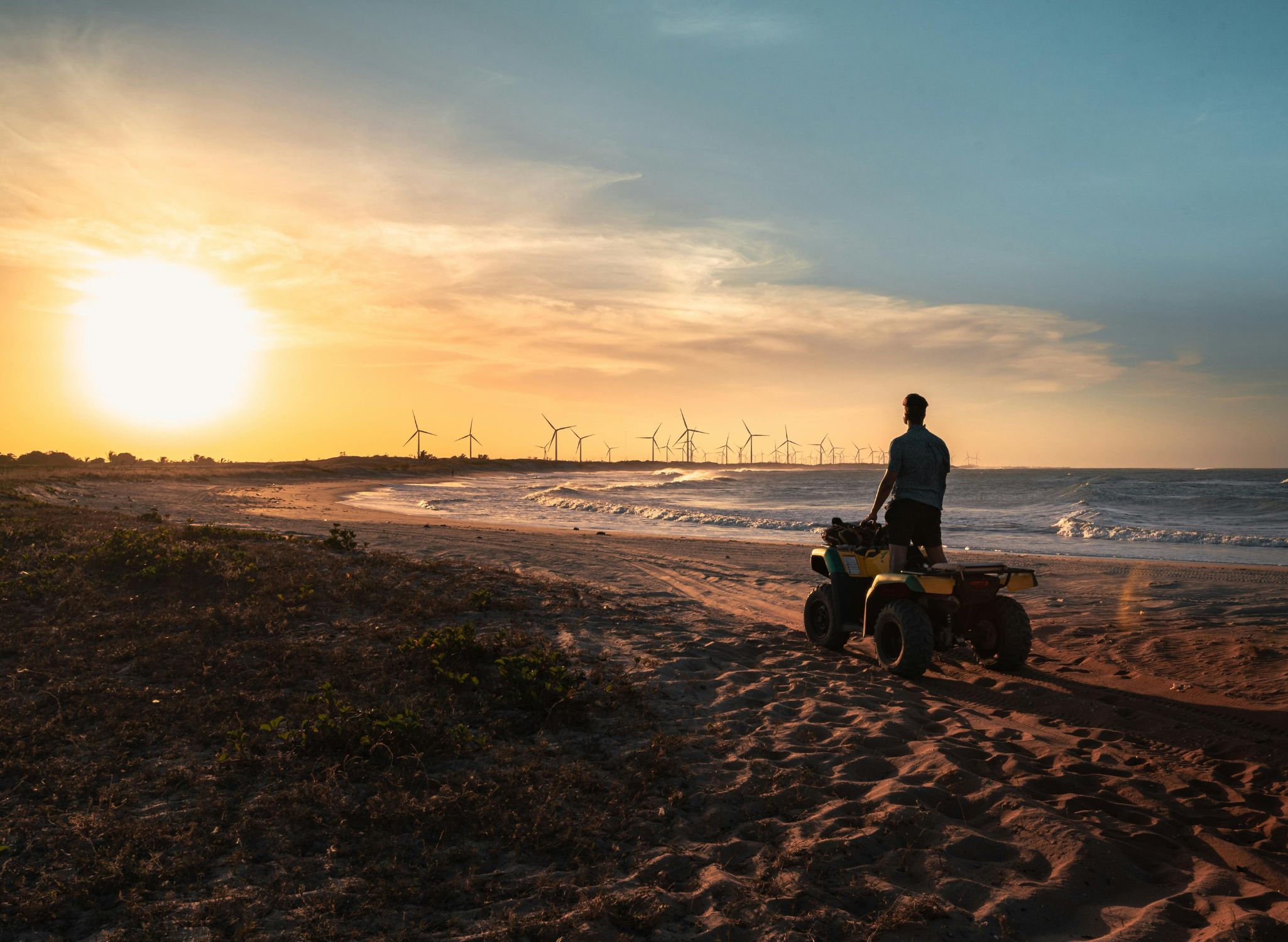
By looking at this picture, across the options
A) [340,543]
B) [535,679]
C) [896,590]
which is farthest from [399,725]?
[340,543]

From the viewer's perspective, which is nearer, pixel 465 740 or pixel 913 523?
pixel 465 740

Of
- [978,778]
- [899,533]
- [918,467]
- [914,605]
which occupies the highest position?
[918,467]

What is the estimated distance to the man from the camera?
7.77 metres

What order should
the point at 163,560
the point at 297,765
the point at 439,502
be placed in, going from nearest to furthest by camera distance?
the point at 297,765
the point at 163,560
the point at 439,502

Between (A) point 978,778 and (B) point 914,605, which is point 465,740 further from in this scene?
(B) point 914,605

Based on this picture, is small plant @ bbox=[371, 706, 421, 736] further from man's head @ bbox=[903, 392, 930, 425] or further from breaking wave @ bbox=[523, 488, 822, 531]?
breaking wave @ bbox=[523, 488, 822, 531]

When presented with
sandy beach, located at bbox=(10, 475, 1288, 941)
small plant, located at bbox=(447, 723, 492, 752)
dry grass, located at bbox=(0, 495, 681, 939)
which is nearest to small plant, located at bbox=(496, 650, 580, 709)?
dry grass, located at bbox=(0, 495, 681, 939)

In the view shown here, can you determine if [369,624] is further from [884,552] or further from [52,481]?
[52,481]

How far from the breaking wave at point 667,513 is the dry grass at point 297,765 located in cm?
1929

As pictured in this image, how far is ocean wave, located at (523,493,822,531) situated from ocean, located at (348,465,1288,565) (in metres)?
0.08

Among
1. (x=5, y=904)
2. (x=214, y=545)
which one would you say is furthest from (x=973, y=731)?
(x=214, y=545)

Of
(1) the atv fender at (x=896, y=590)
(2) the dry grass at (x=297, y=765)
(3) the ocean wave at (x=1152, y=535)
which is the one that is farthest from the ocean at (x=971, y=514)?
(2) the dry grass at (x=297, y=765)

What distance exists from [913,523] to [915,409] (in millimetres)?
1185

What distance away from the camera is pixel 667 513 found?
3250cm
